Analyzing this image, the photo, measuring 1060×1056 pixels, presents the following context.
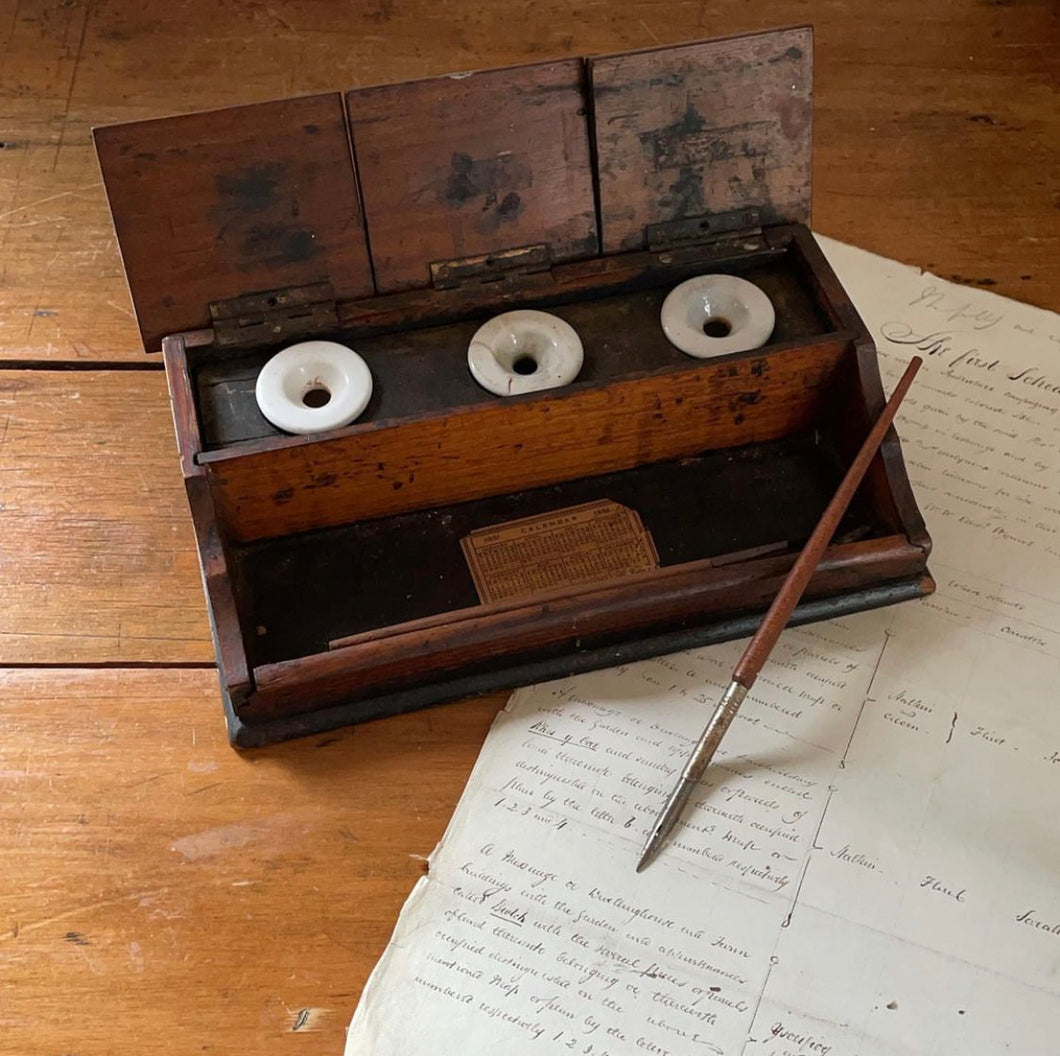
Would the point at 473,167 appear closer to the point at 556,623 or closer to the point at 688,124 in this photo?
the point at 688,124

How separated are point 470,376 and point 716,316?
18 cm

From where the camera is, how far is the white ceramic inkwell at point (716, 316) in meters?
0.93

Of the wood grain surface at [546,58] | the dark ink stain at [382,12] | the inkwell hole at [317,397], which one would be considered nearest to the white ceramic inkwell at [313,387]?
the inkwell hole at [317,397]

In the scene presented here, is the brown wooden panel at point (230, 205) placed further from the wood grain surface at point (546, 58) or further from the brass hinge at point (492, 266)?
the wood grain surface at point (546, 58)

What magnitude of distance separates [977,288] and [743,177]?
0.26 m

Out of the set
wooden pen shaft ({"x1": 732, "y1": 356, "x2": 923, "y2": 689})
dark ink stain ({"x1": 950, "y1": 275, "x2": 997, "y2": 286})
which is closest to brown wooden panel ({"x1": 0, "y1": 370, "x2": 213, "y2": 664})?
wooden pen shaft ({"x1": 732, "y1": 356, "x2": 923, "y2": 689})

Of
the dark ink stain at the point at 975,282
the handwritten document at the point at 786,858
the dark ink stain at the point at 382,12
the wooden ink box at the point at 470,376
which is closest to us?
the handwritten document at the point at 786,858

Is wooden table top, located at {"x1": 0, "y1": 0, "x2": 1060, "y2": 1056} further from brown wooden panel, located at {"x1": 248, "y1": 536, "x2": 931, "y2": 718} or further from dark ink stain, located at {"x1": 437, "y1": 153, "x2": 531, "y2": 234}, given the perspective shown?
dark ink stain, located at {"x1": 437, "y1": 153, "x2": 531, "y2": 234}

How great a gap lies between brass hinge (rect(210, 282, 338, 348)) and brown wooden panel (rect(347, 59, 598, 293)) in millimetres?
48

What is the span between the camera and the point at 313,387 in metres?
0.93

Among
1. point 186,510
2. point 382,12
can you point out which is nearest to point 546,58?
point 382,12

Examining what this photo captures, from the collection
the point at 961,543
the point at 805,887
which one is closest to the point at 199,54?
the point at 961,543

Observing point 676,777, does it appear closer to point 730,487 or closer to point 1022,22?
point 730,487

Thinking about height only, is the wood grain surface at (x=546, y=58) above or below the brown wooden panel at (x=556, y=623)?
above
